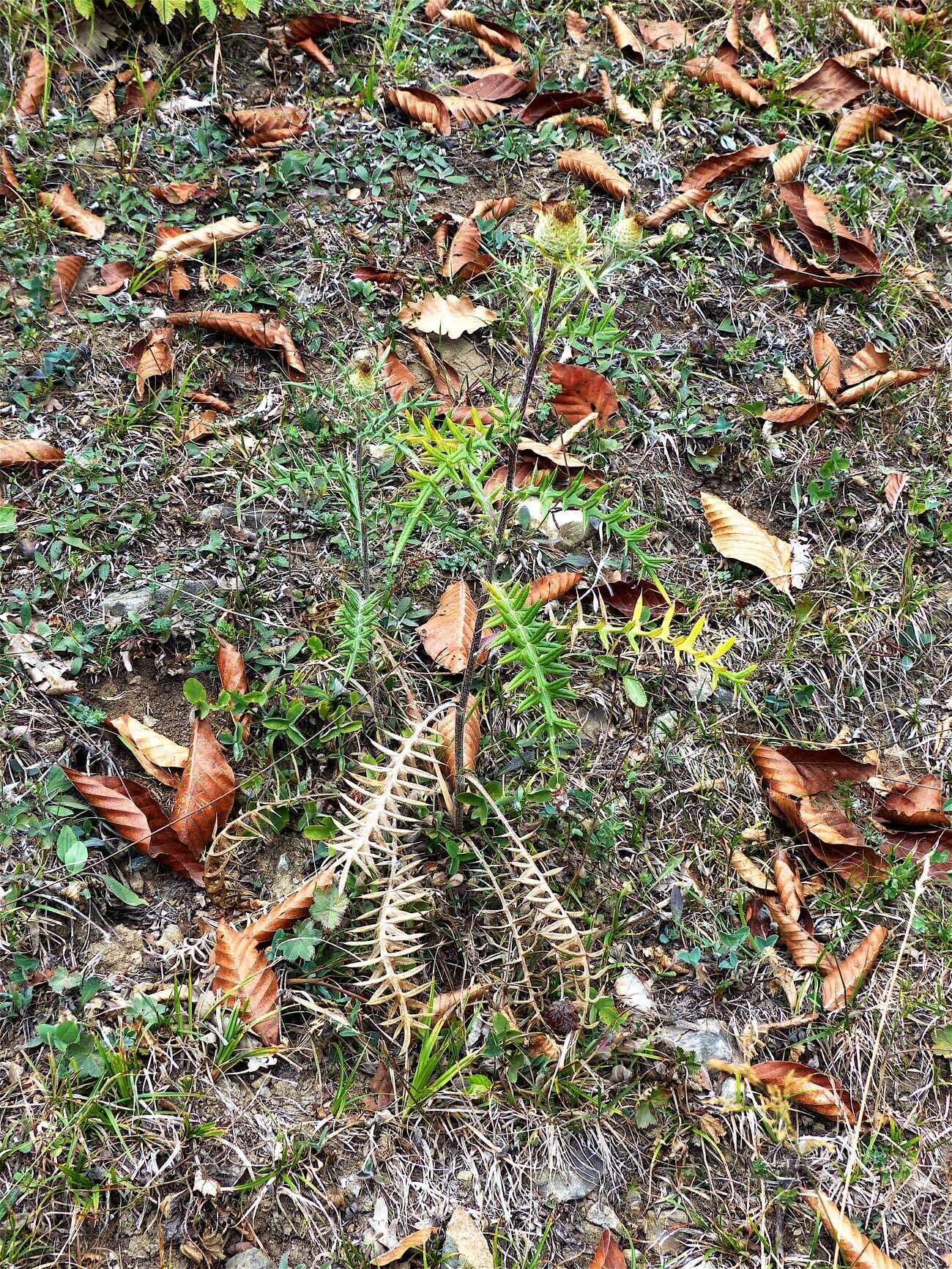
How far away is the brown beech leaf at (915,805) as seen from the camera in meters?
2.44

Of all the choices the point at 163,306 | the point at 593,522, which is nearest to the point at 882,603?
the point at 593,522

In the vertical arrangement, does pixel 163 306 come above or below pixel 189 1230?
above

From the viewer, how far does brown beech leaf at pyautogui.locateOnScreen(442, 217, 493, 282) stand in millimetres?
2941

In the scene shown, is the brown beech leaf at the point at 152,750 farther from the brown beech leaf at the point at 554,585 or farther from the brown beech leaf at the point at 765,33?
the brown beech leaf at the point at 765,33

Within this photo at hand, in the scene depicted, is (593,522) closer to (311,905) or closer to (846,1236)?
(311,905)

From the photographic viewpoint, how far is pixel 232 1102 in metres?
1.89

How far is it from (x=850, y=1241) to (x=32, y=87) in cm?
369

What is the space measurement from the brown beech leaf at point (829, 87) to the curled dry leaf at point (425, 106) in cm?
122

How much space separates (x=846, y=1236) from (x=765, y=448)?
1.95 m

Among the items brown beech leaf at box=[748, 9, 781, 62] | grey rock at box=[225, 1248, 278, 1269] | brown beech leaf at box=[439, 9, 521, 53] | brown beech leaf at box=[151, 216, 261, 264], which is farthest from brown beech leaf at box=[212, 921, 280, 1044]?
brown beech leaf at box=[748, 9, 781, 62]

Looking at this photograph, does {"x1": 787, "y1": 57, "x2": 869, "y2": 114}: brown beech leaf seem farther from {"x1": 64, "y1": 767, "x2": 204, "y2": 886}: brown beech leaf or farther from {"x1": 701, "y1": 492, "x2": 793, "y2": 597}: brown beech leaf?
{"x1": 64, "y1": 767, "x2": 204, "y2": 886}: brown beech leaf

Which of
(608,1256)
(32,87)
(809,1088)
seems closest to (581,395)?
(809,1088)

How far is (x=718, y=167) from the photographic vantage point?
3283 millimetres

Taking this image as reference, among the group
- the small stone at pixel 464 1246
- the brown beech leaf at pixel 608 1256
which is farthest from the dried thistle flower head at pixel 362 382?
the brown beech leaf at pixel 608 1256
